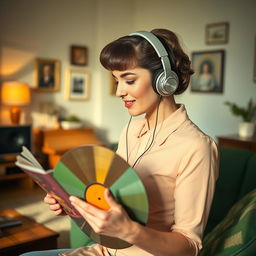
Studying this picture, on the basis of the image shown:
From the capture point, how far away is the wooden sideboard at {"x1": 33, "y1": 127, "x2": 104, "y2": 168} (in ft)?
15.8

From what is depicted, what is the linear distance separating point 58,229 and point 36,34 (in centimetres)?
306

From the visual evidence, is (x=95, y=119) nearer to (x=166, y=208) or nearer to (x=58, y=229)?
(x=58, y=229)

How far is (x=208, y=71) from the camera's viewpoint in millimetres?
5086

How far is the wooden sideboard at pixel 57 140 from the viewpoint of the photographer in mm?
4828

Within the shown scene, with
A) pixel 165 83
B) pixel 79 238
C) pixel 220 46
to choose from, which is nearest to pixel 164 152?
pixel 165 83

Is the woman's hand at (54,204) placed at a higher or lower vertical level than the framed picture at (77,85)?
lower

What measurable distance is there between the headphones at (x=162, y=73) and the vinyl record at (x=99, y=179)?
0.34 meters

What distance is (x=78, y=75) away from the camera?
5660mm

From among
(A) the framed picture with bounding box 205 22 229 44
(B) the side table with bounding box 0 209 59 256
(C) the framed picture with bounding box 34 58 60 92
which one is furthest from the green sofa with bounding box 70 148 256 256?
(C) the framed picture with bounding box 34 58 60 92

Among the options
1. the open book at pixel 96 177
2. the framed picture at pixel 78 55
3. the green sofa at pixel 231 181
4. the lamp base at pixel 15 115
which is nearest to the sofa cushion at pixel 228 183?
the green sofa at pixel 231 181

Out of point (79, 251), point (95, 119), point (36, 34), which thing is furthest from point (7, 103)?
point (79, 251)

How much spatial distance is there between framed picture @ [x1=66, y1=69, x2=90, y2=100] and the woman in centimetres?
452

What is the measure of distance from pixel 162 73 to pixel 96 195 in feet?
1.42

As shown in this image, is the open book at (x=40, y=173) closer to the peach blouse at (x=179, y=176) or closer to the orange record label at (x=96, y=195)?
the orange record label at (x=96, y=195)
